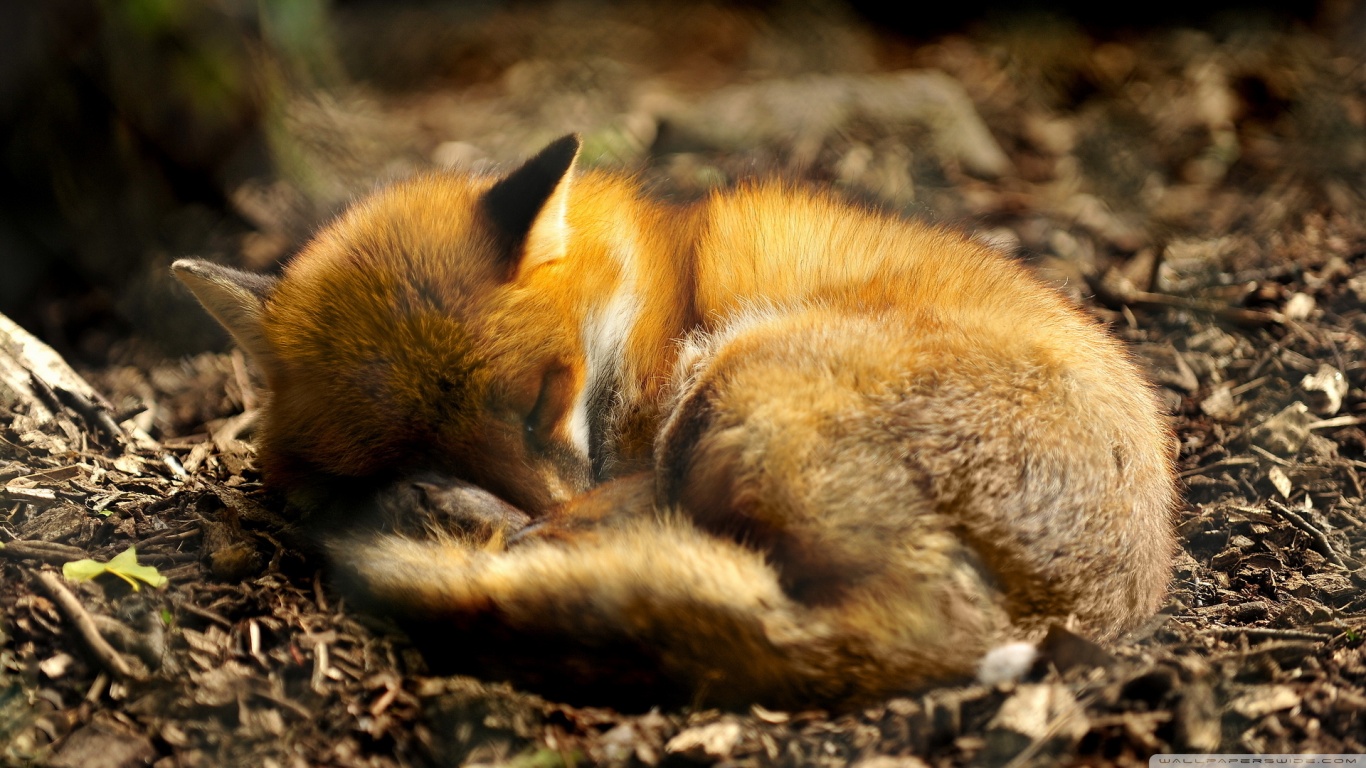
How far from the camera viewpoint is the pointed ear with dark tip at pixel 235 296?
321cm

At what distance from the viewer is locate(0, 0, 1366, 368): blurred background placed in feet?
16.8

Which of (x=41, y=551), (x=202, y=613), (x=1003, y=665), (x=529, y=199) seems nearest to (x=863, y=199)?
(x=529, y=199)

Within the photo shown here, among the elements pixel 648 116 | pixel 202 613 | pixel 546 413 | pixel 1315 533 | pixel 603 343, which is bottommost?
pixel 202 613

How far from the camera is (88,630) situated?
8.40ft

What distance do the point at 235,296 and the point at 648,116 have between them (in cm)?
435

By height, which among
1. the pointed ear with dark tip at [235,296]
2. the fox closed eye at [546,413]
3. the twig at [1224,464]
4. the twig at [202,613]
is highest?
the pointed ear with dark tip at [235,296]

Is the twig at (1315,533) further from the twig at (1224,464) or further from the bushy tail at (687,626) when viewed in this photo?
the bushy tail at (687,626)

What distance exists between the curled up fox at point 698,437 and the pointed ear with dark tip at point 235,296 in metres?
0.01

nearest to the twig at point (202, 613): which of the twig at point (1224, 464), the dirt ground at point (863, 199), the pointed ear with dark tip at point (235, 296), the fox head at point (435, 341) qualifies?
the dirt ground at point (863, 199)

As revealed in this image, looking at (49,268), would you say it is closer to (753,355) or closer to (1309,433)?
(753,355)

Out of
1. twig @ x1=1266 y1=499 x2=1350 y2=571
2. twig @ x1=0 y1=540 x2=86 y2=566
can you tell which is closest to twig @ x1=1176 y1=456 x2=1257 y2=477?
twig @ x1=1266 y1=499 x2=1350 y2=571

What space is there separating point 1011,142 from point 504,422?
551 cm

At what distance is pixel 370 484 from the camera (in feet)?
9.78

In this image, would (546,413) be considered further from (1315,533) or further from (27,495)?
(1315,533)
